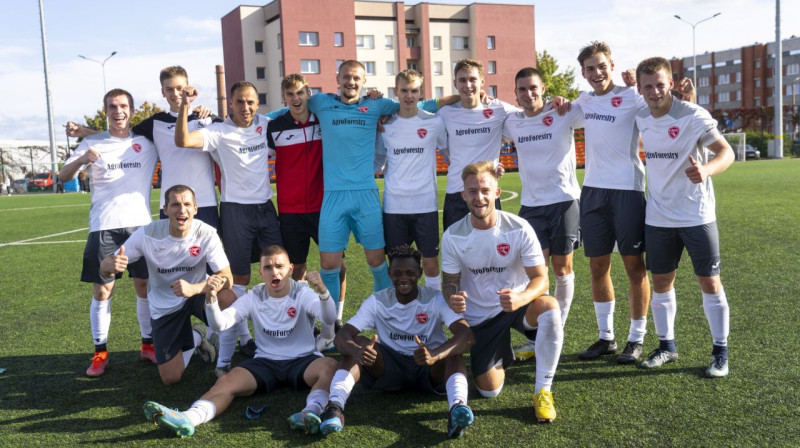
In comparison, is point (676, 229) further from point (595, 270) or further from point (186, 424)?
point (186, 424)

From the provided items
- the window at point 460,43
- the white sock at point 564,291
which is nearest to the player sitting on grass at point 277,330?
the white sock at point 564,291

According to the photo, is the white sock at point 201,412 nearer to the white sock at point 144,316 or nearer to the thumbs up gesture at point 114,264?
the thumbs up gesture at point 114,264

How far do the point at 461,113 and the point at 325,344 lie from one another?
2344 millimetres

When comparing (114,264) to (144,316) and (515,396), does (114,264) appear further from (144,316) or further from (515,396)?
(515,396)

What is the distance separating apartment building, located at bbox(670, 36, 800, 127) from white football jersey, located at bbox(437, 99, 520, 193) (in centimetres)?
7980

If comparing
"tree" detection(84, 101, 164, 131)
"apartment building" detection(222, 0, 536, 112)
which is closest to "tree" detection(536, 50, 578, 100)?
"apartment building" detection(222, 0, 536, 112)

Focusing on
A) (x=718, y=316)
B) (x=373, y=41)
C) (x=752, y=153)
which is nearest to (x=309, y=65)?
(x=373, y=41)

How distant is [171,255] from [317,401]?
185 centimetres

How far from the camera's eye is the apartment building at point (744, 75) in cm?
7838

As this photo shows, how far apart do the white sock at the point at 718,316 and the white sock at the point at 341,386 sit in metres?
2.60

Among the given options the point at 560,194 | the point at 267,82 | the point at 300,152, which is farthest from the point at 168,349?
the point at 267,82

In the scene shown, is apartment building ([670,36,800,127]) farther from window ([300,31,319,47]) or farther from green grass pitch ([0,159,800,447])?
green grass pitch ([0,159,800,447])

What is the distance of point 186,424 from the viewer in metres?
3.85

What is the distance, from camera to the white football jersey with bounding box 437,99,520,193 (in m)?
5.68
